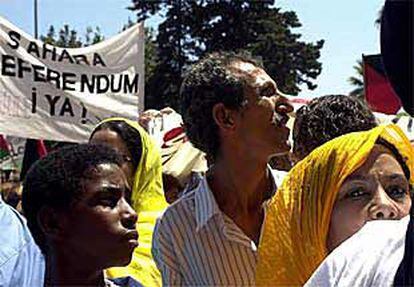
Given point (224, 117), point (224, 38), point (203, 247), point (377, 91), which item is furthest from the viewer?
point (224, 38)

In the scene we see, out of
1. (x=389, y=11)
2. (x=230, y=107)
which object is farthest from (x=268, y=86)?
(x=389, y=11)

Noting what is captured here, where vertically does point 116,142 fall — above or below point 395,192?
below

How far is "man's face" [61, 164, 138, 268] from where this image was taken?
2193 mm

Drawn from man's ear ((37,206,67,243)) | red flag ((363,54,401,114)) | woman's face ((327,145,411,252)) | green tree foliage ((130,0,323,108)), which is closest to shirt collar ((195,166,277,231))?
man's ear ((37,206,67,243))

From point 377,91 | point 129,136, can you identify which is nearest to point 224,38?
point 377,91

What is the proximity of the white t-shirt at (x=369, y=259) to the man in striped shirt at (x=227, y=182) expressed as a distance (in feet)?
3.22

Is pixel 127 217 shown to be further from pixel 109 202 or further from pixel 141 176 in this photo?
pixel 141 176

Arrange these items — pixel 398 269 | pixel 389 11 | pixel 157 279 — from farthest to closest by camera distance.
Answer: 1. pixel 157 279
2. pixel 398 269
3. pixel 389 11

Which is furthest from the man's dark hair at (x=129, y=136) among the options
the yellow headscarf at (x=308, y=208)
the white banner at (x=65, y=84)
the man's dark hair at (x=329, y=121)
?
the white banner at (x=65, y=84)

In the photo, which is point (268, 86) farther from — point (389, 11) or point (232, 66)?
point (389, 11)

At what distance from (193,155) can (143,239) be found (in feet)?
7.70

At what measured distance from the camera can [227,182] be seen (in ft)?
8.31

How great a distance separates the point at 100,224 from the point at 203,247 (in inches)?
13.7

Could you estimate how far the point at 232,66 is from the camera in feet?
8.53
